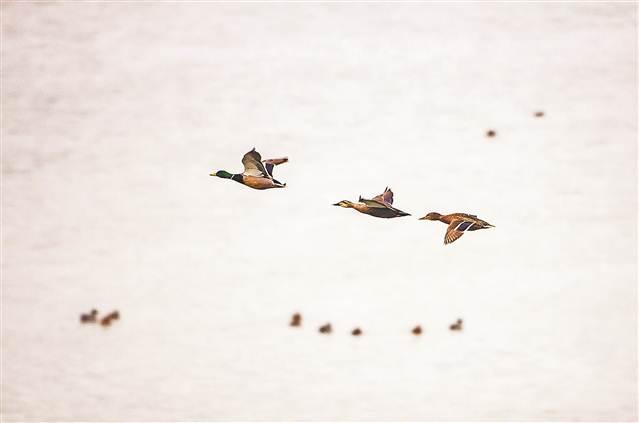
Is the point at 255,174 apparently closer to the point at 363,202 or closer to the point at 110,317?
the point at 363,202

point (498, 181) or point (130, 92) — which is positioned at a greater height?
point (130, 92)

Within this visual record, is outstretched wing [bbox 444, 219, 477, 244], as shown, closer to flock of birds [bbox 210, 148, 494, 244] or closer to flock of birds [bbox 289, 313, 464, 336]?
flock of birds [bbox 210, 148, 494, 244]

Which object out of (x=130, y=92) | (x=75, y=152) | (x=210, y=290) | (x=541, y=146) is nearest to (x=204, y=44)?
(x=130, y=92)

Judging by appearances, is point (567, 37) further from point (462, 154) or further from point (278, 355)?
point (278, 355)

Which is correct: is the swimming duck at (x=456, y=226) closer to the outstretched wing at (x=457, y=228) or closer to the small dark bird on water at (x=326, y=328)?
the outstretched wing at (x=457, y=228)

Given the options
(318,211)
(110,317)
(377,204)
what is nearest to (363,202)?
(377,204)

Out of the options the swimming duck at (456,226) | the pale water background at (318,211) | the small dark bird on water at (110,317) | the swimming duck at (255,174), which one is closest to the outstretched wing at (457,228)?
the swimming duck at (456,226)
